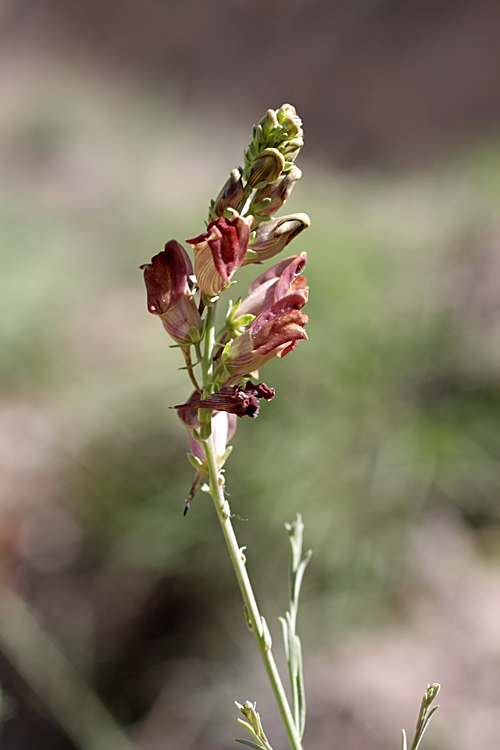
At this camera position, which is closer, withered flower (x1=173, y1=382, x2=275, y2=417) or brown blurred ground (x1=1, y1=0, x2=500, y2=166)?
withered flower (x1=173, y1=382, x2=275, y2=417)

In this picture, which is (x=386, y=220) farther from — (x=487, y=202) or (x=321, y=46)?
(x=321, y=46)

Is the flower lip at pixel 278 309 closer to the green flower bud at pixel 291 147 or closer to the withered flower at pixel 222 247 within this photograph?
the withered flower at pixel 222 247

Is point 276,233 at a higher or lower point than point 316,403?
lower

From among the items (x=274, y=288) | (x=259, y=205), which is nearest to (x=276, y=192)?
(x=259, y=205)

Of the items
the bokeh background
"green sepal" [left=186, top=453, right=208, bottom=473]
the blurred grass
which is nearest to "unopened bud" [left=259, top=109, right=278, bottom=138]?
"green sepal" [left=186, top=453, right=208, bottom=473]

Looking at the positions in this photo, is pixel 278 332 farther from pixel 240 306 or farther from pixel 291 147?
pixel 291 147

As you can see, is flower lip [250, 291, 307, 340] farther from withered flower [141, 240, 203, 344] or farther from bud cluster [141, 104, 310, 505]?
withered flower [141, 240, 203, 344]

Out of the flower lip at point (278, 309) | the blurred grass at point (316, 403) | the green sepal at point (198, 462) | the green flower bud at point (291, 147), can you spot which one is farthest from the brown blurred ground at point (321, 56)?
the green sepal at point (198, 462)

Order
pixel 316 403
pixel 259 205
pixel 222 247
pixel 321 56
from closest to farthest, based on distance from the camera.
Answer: pixel 222 247
pixel 259 205
pixel 316 403
pixel 321 56
